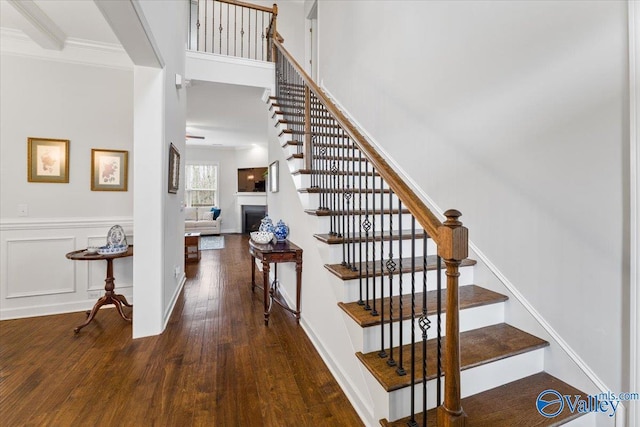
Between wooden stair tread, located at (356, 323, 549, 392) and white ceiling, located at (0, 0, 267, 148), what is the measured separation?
330 centimetres

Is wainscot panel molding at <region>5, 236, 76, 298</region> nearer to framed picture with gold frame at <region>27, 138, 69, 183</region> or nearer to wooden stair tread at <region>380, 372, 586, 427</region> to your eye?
framed picture with gold frame at <region>27, 138, 69, 183</region>

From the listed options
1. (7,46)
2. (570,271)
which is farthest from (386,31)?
(7,46)

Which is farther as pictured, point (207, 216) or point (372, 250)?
point (207, 216)

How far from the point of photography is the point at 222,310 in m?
3.14

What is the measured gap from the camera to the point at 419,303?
1.75 m

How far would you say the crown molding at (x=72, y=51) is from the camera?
284 cm

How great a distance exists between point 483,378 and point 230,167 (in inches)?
376

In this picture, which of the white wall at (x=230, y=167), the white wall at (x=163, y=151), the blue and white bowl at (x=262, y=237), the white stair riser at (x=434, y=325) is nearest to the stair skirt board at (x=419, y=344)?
the white stair riser at (x=434, y=325)

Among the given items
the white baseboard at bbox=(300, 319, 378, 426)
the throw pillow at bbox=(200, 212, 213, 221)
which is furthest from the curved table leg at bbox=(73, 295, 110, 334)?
the throw pillow at bbox=(200, 212, 213, 221)

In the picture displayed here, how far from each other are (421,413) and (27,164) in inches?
162

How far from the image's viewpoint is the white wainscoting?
289 cm

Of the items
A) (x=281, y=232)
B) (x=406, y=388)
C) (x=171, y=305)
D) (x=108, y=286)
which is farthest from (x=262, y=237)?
(x=406, y=388)

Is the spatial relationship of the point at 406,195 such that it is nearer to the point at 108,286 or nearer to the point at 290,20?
the point at 108,286

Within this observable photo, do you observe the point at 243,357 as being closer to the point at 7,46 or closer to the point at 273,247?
the point at 273,247
